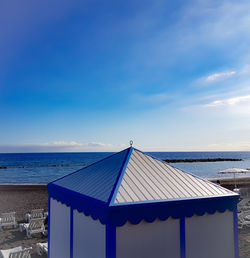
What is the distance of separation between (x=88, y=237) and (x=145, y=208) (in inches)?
55.0

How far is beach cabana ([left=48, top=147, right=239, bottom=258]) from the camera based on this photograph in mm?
4617

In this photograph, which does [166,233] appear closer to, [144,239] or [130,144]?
[144,239]

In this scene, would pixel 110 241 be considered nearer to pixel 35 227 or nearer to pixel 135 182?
pixel 135 182

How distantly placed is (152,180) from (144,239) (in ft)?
4.34

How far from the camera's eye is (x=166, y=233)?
4.98 metres

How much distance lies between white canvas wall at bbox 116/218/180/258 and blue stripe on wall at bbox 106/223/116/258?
0.09m

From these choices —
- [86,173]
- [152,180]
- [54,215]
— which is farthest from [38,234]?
[152,180]

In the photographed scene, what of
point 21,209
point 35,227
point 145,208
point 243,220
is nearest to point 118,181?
point 145,208

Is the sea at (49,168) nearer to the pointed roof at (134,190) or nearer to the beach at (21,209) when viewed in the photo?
the beach at (21,209)

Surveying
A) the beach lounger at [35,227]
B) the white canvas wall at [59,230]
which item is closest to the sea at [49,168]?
the beach lounger at [35,227]

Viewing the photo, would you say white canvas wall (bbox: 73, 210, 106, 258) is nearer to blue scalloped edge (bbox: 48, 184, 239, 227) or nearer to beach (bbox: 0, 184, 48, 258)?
blue scalloped edge (bbox: 48, 184, 239, 227)

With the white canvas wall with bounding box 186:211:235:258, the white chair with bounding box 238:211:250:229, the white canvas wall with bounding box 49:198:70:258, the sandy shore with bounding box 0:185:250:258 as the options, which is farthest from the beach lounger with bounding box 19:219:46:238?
the white chair with bounding box 238:211:250:229

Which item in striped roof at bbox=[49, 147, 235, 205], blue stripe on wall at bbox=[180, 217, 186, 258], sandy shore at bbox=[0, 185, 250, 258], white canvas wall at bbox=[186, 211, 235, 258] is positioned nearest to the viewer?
striped roof at bbox=[49, 147, 235, 205]

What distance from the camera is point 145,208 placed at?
4.74 meters
